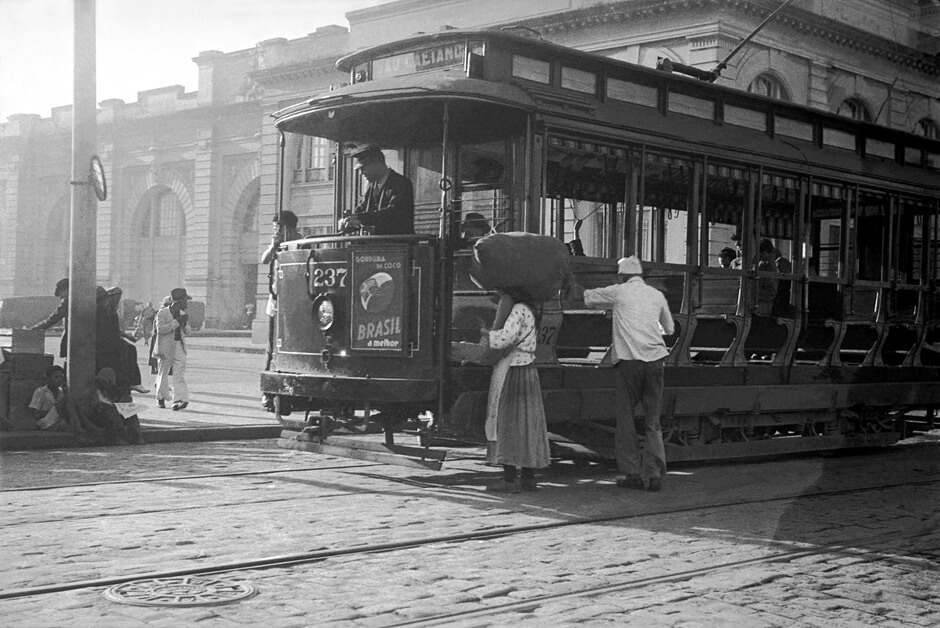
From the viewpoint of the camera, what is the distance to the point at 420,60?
10453 mm

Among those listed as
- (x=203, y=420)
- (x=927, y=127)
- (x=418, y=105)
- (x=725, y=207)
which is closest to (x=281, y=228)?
(x=418, y=105)

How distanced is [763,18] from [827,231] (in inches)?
761

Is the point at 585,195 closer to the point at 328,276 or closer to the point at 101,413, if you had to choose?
the point at 328,276

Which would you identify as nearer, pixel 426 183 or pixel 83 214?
pixel 426 183

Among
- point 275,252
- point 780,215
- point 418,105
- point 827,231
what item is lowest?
point 275,252

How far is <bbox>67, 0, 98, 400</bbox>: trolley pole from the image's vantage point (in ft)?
40.9

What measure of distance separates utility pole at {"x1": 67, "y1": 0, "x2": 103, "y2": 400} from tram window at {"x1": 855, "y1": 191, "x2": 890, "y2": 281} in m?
8.04

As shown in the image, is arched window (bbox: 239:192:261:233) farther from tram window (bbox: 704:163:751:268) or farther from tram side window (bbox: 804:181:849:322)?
tram window (bbox: 704:163:751:268)

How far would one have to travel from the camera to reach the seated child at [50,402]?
40.6 feet

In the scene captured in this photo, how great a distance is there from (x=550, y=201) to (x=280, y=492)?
373 centimetres

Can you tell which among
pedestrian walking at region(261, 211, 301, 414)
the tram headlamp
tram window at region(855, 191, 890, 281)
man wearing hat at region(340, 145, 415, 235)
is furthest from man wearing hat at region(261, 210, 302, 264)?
tram window at region(855, 191, 890, 281)

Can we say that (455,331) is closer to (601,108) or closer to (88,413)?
(601,108)

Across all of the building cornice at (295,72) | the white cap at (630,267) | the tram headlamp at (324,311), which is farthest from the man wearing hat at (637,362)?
the building cornice at (295,72)

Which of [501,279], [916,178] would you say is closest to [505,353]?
[501,279]
